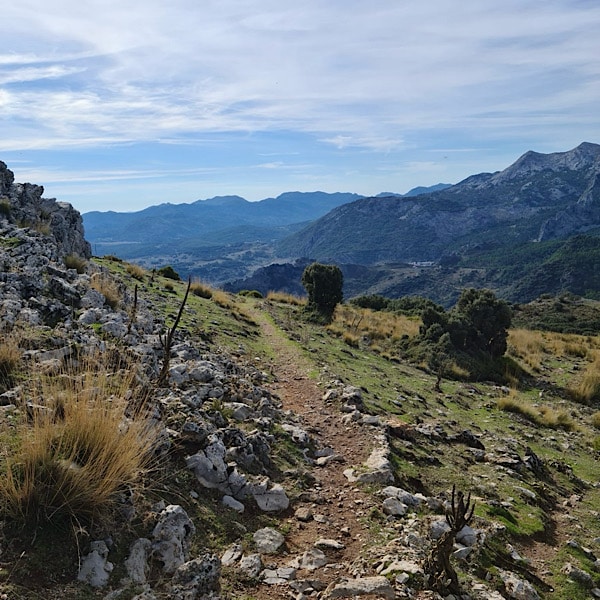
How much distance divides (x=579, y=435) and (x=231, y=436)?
11.5 m

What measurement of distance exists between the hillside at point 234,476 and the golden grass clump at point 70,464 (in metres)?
0.02

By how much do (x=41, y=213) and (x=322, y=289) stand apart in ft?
50.9

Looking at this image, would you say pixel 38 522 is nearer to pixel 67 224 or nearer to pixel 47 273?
pixel 47 273

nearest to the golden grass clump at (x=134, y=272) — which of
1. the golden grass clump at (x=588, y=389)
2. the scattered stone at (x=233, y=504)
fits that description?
the golden grass clump at (x=588, y=389)

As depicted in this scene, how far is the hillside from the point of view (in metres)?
4.01

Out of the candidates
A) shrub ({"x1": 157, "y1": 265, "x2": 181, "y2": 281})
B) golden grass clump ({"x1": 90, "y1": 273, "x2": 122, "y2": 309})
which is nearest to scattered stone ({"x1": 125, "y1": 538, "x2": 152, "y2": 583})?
golden grass clump ({"x1": 90, "y1": 273, "x2": 122, "y2": 309})

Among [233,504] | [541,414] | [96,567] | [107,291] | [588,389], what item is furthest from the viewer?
[588,389]

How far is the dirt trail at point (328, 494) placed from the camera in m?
5.05

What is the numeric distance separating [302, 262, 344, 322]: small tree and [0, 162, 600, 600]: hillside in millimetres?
15122

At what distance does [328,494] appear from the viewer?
6504 millimetres

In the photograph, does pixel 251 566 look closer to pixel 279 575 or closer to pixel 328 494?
pixel 279 575

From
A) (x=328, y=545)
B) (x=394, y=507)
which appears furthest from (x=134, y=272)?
(x=328, y=545)

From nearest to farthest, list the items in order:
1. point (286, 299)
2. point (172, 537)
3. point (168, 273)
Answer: point (172, 537), point (168, 273), point (286, 299)

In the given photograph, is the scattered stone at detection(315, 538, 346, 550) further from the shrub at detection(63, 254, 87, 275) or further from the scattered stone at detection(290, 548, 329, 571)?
the shrub at detection(63, 254, 87, 275)
